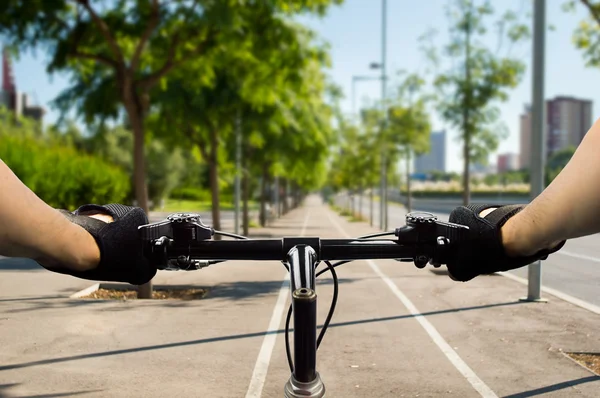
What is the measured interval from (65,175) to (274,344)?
18155 mm

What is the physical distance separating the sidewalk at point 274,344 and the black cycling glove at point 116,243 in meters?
3.05

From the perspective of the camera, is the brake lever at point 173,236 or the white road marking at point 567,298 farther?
the white road marking at point 567,298

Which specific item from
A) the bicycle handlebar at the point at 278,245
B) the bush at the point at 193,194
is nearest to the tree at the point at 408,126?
the bicycle handlebar at the point at 278,245

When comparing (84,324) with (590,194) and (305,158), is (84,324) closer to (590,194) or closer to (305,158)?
(590,194)

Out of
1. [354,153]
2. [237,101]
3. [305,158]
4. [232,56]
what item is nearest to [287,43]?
[232,56]

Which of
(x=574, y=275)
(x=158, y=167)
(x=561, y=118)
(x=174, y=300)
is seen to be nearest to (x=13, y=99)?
(x=158, y=167)

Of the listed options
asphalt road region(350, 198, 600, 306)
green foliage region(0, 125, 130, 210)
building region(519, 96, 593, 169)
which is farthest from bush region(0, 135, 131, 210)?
building region(519, 96, 593, 169)

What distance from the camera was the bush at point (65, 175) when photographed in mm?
21219

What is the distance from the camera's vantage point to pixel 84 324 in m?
8.92

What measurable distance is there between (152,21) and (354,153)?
122 feet

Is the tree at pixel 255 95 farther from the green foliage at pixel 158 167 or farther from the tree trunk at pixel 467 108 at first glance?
the green foliage at pixel 158 167

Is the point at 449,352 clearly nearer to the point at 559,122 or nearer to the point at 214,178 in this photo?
the point at 214,178

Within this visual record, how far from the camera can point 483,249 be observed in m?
1.19

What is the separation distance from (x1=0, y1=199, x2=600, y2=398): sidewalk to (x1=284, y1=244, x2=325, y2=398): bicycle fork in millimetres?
3090
